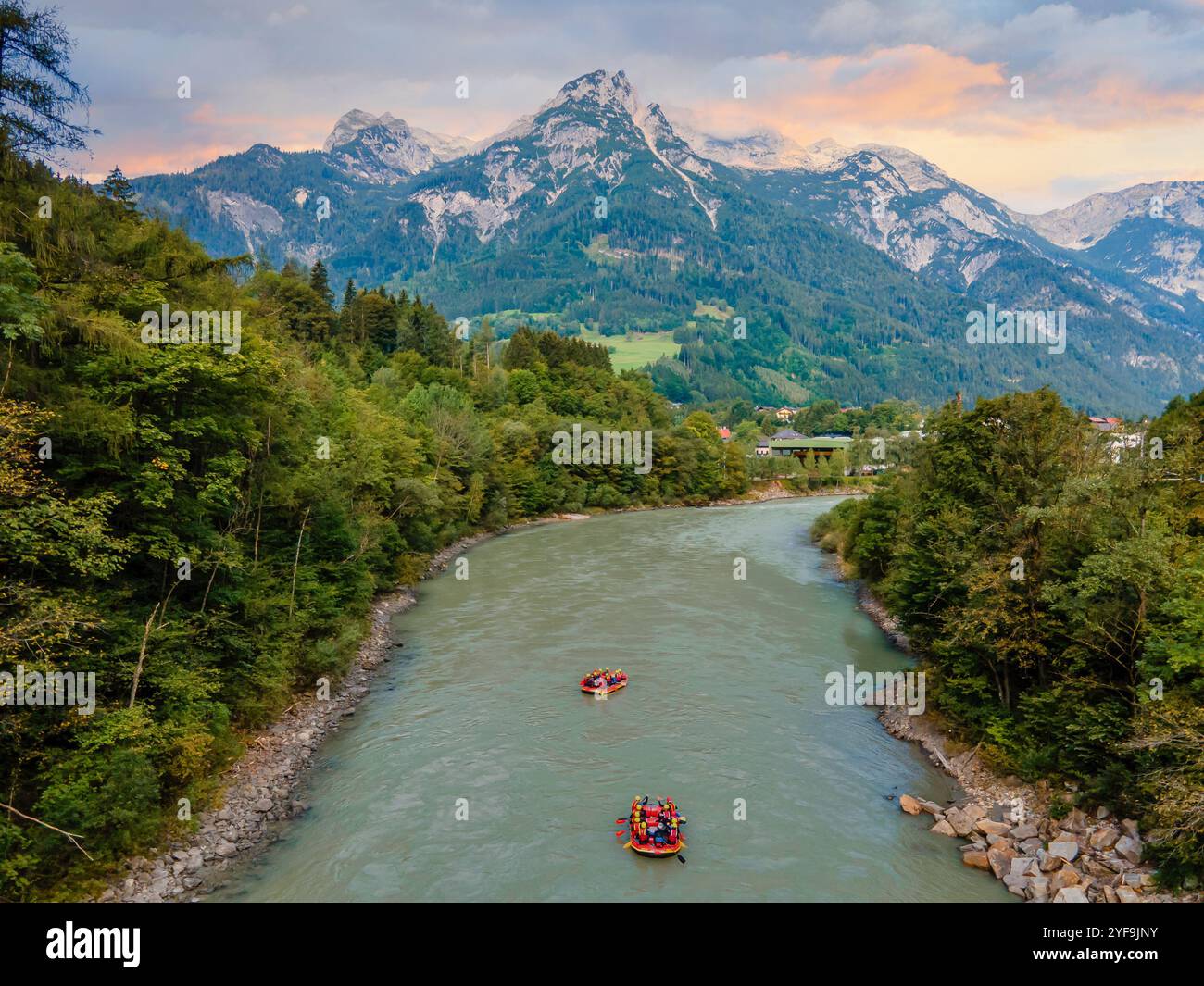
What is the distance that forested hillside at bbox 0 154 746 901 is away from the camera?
1562 centimetres

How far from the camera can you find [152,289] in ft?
68.7

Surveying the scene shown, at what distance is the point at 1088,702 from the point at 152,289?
99.3 feet

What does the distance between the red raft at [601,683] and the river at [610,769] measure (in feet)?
2.51

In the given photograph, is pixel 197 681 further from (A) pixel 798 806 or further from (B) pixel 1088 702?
(B) pixel 1088 702

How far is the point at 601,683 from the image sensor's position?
30500mm

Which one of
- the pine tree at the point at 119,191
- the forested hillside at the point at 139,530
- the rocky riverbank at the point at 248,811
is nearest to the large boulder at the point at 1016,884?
the rocky riverbank at the point at 248,811

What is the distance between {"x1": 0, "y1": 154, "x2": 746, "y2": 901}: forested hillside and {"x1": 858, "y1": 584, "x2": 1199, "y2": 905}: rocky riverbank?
71.6 ft

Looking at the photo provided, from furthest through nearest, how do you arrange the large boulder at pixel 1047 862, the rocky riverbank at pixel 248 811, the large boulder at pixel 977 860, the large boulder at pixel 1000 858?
the large boulder at pixel 977 860
the large boulder at pixel 1000 858
the large boulder at pixel 1047 862
the rocky riverbank at pixel 248 811

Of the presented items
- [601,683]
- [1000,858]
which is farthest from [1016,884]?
[601,683]

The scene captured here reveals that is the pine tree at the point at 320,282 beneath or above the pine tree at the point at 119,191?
above

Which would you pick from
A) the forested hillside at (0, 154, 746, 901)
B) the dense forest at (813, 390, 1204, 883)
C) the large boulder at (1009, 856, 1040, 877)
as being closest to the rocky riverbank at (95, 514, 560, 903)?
the forested hillside at (0, 154, 746, 901)

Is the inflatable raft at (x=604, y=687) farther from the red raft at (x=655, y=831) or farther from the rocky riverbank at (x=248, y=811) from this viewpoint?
the red raft at (x=655, y=831)

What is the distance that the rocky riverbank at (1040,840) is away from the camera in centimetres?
1675
